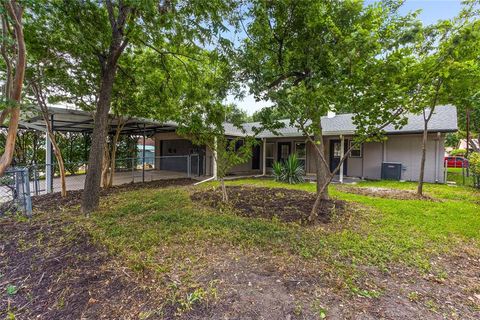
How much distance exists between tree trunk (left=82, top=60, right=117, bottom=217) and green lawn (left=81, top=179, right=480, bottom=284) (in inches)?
15.4

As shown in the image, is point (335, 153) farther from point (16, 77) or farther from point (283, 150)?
point (16, 77)

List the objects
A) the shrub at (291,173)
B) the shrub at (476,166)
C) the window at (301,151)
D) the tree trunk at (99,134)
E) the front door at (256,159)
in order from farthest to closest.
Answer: the front door at (256,159) < the window at (301,151) < the shrub at (291,173) < the shrub at (476,166) < the tree trunk at (99,134)

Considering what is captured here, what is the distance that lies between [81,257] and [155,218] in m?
1.75

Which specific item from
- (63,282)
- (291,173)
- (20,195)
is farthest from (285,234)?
(291,173)

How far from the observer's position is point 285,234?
404cm

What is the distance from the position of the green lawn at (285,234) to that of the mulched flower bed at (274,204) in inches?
13.7

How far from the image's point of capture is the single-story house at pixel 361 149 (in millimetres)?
9930

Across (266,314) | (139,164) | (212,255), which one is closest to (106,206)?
(212,255)

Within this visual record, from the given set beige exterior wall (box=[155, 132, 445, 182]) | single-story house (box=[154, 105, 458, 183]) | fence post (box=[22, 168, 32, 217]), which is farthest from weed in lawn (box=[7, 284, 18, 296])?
single-story house (box=[154, 105, 458, 183])

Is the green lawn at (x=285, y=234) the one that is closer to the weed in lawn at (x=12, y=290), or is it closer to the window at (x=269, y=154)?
the weed in lawn at (x=12, y=290)

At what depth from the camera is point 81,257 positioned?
122 inches

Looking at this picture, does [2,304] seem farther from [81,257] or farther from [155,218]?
[155,218]

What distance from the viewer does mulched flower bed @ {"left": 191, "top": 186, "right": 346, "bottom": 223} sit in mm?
5141

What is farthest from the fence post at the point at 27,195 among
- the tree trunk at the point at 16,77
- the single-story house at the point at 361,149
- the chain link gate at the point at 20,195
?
the single-story house at the point at 361,149
